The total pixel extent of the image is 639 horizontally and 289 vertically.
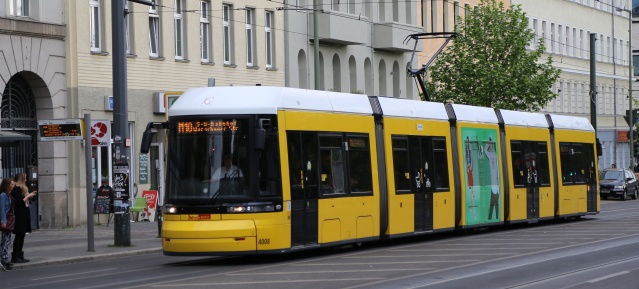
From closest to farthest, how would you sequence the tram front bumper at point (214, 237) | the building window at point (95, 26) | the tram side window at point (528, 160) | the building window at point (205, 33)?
1. the tram front bumper at point (214, 237)
2. the tram side window at point (528, 160)
3. the building window at point (95, 26)
4. the building window at point (205, 33)

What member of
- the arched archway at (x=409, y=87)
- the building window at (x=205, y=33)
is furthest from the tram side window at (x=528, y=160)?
the arched archway at (x=409, y=87)

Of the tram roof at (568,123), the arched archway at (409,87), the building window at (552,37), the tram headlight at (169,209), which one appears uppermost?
the building window at (552,37)

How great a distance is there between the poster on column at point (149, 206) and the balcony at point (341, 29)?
12.7 metres

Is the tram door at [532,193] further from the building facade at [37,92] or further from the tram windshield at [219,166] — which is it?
the tram windshield at [219,166]

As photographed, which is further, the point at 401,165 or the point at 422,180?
the point at 422,180

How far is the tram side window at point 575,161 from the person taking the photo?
3744 centimetres

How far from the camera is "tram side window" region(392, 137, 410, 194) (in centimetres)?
2711

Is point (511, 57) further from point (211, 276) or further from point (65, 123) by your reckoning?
point (211, 276)

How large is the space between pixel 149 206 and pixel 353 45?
1683 centimetres

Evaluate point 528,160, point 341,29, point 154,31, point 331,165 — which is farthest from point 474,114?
point 341,29

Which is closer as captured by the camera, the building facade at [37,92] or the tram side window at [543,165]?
the building facade at [37,92]

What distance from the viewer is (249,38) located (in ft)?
154

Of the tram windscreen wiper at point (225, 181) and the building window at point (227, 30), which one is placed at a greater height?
the building window at point (227, 30)

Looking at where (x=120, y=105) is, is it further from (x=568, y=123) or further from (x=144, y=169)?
(x=568, y=123)
